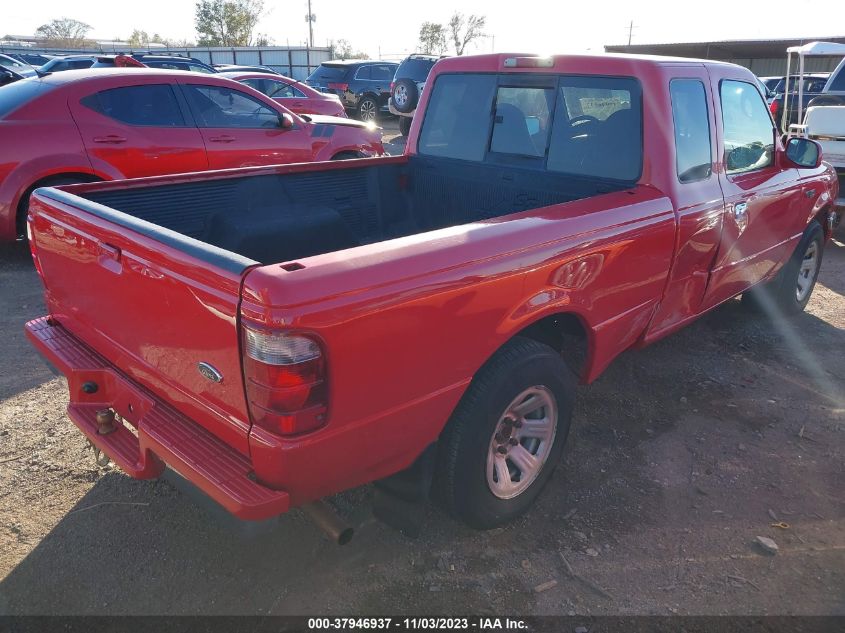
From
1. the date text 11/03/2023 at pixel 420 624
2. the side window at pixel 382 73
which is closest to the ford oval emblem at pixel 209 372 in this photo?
the date text 11/03/2023 at pixel 420 624

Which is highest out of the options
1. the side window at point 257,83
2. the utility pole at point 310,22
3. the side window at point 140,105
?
the utility pole at point 310,22

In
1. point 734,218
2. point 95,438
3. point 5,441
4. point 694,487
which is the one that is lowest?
point 694,487

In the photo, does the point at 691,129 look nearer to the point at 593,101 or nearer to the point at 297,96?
the point at 593,101

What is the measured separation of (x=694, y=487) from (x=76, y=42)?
Answer: 269ft

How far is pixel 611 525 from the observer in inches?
117

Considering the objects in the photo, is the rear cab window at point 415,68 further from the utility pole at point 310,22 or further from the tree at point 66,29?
the tree at point 66,29

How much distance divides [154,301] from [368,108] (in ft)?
58.0

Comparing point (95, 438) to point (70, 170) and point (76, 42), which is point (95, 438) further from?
point (76, 42)

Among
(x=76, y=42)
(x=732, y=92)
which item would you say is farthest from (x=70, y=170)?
(x=76, y=42)

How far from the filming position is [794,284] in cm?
529

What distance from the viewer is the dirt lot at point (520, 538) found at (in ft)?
8.36

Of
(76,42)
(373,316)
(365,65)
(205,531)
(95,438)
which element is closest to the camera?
(373,316)

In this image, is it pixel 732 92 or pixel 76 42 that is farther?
pixel 76 42

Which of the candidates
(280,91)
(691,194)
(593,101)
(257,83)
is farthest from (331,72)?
(691,194)
